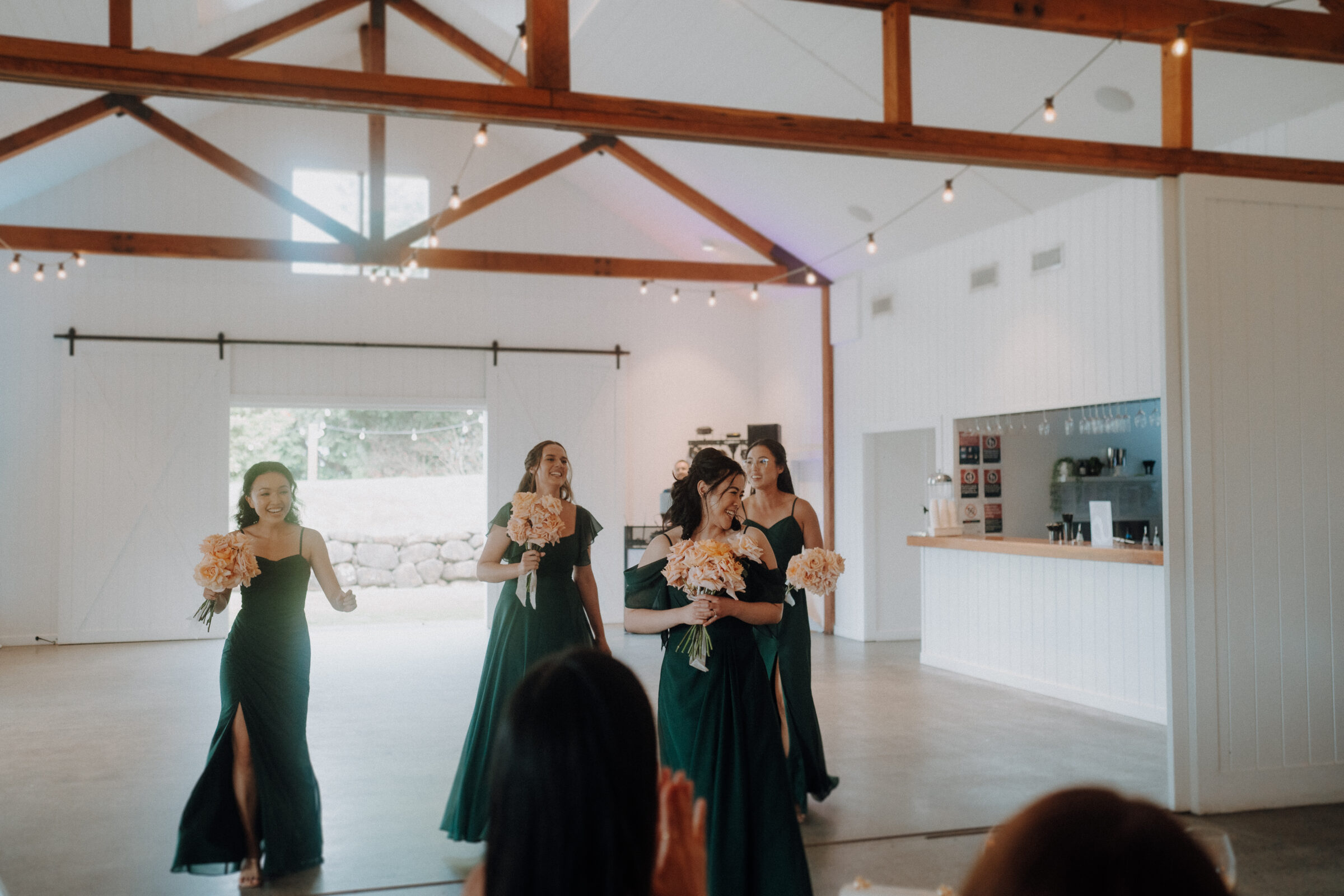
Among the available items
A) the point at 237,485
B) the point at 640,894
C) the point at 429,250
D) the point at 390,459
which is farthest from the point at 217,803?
the point at 237,485

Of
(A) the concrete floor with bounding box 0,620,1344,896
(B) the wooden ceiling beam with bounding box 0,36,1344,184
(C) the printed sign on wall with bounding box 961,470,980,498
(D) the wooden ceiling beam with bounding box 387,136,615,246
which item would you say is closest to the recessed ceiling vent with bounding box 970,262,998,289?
(C) the printed sign on wall with bounding box 961,470,980,498

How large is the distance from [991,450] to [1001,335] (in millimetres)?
1329

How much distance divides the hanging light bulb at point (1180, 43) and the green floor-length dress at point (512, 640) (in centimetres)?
338

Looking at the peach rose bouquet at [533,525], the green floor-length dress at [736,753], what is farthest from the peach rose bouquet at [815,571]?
the peach rose bouquet at [533,525]

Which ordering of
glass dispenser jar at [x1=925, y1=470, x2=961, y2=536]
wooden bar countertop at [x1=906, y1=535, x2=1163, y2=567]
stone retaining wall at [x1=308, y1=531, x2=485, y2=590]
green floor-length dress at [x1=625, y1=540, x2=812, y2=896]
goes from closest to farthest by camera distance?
1. green floor-length dress at [x1=625, y1=540, x2=812, y2=896]
2. wooden bar countertop at [x1=906, y1=535, x2=1163, y2=567]
3. glass dispenser jar at [x1=925, y1=470, x2=961, y2=536]
4. stone retaining wall at [x1=308, y1=531, x2=485, y2=590]

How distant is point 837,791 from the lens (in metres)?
5.35

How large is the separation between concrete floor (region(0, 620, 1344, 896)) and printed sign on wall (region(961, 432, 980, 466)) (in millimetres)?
1988

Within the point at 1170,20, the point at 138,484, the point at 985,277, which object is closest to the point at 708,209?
the point at 985,277

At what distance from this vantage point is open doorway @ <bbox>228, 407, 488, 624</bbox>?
1783cm

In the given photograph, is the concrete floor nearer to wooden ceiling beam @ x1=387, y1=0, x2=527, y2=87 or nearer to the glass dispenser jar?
the glass dispenser jar

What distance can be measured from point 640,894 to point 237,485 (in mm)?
21317

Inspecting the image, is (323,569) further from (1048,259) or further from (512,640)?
(1048,259)

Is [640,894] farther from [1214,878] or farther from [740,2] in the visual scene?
[740,2]

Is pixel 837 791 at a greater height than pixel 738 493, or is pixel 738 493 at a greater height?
pixel 738 493
